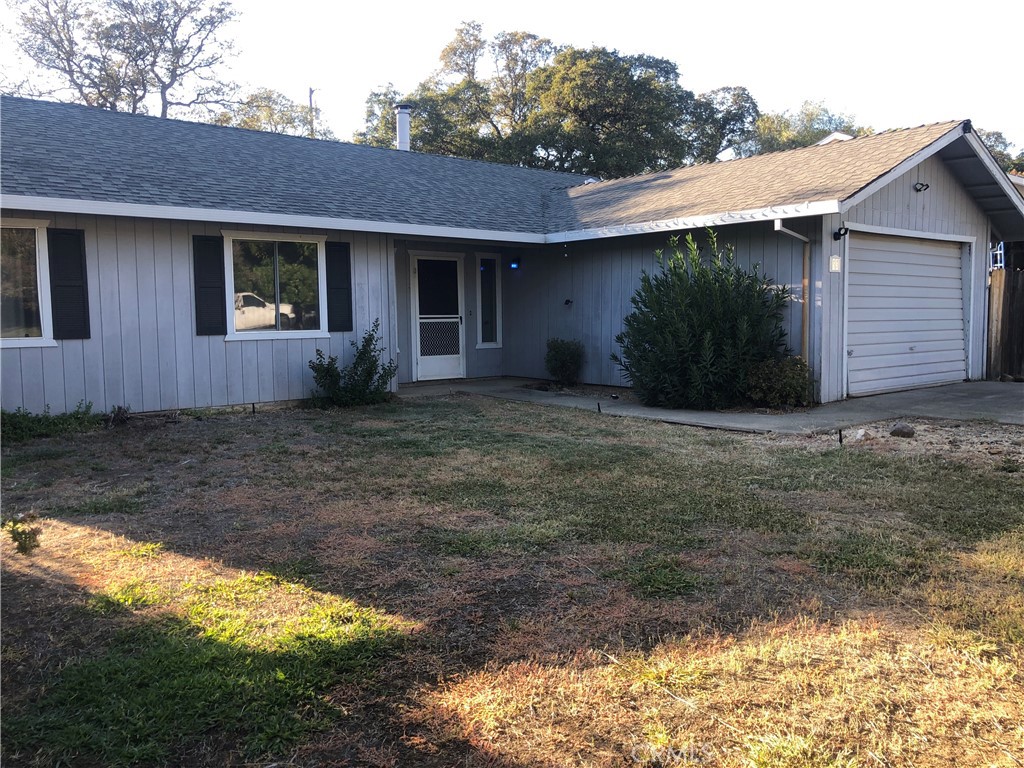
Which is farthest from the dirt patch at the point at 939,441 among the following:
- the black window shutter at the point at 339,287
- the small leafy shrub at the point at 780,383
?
the black window shutter at the point at 339,287

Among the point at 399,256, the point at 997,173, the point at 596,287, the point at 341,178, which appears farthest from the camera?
the point at 399,256

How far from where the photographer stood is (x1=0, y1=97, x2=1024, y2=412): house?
8.35m

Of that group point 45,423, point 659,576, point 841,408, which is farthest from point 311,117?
point 659,576

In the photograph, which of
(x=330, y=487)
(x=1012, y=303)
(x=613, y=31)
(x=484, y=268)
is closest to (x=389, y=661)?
(x=330, y=487)

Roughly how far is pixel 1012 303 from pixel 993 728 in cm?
1235

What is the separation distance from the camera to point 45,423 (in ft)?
25.7

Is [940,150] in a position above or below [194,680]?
above

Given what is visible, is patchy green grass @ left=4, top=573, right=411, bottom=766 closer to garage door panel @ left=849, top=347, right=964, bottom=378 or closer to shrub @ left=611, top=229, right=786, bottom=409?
shrub @ left=611, top=229, right=786, bottom=409

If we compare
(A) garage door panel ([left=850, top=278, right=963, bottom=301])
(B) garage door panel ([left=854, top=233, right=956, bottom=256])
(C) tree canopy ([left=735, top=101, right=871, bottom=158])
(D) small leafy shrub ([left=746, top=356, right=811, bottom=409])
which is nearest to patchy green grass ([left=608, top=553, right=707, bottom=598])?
(D) small leafy shrub ([left=746, top=356, right=811, bottom=409])

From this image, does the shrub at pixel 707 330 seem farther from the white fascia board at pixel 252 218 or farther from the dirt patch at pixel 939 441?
the white fascia board at pixel 252 218

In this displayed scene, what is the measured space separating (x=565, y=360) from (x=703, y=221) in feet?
11.3

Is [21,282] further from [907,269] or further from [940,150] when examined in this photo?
[940,150]

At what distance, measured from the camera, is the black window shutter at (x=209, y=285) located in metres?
9.16

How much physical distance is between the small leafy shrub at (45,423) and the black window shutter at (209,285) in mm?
1574
